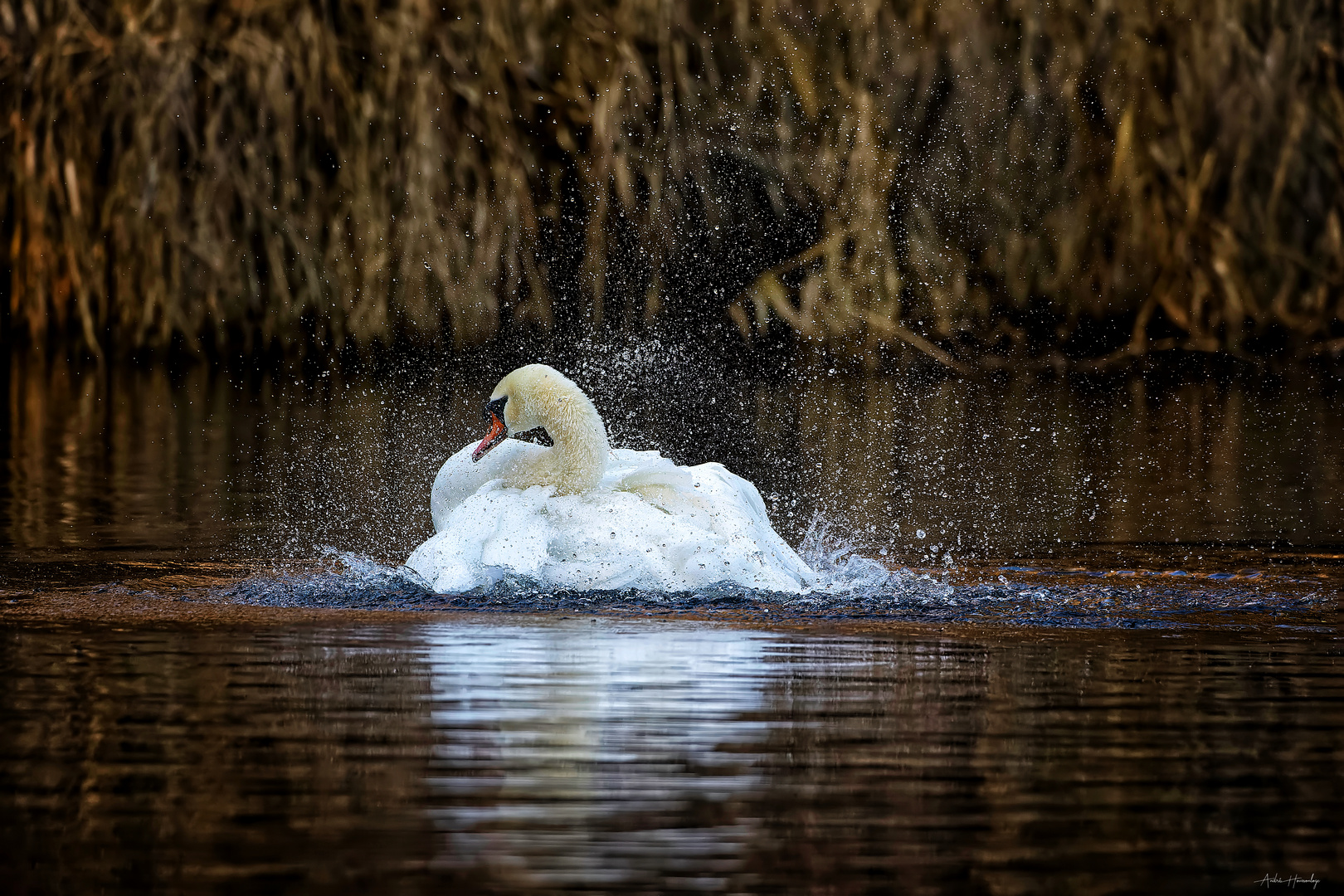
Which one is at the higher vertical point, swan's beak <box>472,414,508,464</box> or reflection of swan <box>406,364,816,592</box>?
swan's beak <box>472,414,508,464</box>

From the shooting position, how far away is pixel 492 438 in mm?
8461

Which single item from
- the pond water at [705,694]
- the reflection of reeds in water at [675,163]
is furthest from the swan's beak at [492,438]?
the reflection of reeds in water at [675,163]

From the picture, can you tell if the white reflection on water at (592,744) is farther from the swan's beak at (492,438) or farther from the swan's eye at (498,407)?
the swan's eye at (498,407)

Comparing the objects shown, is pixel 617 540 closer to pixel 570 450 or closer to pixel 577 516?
pixel 577 516

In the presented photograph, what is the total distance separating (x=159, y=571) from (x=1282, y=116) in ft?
33.7

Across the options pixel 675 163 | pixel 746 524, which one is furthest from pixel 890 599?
pixel 675 163

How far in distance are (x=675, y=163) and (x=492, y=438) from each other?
333 inches

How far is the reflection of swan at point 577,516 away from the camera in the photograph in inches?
302

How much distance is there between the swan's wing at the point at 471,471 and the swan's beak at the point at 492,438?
0.02 m

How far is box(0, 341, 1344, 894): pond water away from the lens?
448 centimetres

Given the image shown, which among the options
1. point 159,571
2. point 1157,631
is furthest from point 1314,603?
point 159,571

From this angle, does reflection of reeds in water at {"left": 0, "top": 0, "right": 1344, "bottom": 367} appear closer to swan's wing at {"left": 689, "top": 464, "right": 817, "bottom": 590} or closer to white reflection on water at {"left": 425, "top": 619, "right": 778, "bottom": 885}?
swan's wing at {"left": 689, "top": 464, "right": 817, "bottom": 590}

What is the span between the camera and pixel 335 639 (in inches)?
269

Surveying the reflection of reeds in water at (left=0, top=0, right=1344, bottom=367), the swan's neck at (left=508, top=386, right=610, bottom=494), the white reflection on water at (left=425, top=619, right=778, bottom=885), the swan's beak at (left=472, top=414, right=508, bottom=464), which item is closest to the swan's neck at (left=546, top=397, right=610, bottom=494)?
the swan's neck at (left=508, top=386, right=610, bottom=494)
